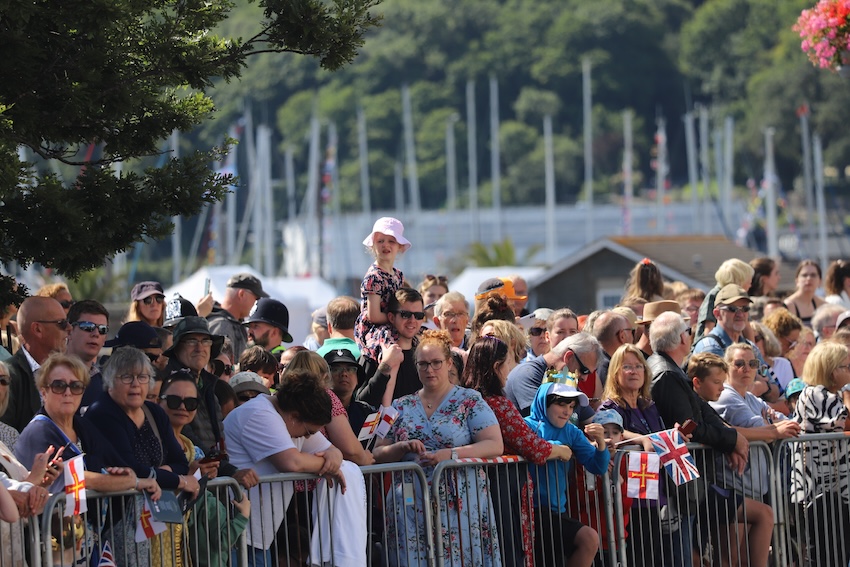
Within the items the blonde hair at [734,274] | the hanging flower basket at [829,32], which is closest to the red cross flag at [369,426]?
the blonde hair at [734,274]

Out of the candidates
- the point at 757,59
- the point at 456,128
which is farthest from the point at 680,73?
the point at 456,128

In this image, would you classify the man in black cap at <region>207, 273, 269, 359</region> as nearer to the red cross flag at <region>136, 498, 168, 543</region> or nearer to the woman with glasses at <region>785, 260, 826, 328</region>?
the red cross flag at <region>136, 498, 168, 543</region>

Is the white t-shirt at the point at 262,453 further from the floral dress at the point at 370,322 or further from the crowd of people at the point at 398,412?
the floral dress at the point at 370,322

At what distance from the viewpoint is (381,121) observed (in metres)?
145

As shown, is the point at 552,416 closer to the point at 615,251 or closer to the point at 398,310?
the point at 398,310

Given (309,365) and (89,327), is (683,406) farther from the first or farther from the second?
(89,327)

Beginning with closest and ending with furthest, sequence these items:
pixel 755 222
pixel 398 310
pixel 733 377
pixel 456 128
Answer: pixel 398 310 → pixel 733 377 → pixel 755 222 → pixel 456 128

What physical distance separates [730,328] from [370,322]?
3151mm

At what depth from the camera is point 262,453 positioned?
8.43m

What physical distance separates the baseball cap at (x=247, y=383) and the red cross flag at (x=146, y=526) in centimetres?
145

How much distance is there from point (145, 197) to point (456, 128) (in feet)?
432

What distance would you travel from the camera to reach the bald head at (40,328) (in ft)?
28.8

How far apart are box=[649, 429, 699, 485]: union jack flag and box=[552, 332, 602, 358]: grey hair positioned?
702mm

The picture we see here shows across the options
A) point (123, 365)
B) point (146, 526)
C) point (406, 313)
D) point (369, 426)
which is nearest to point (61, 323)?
point (123, 365)
